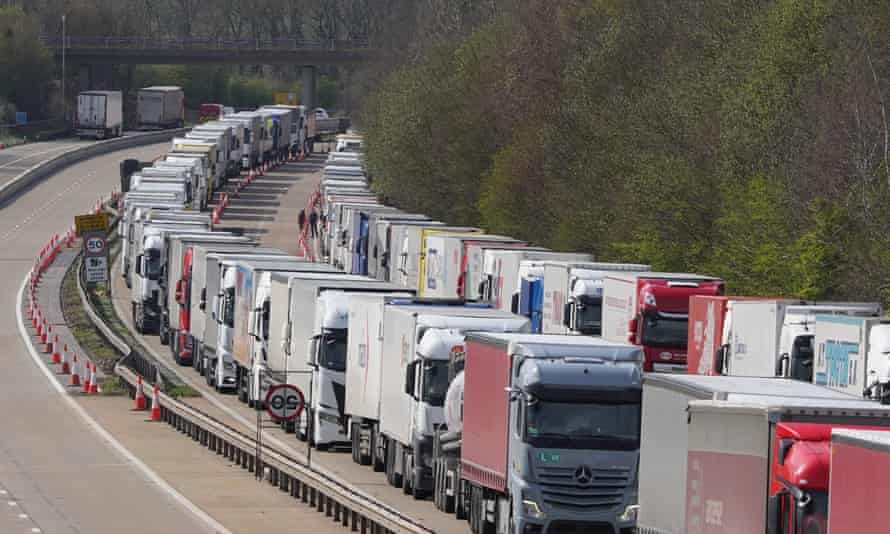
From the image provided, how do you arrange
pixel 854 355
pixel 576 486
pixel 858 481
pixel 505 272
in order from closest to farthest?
1. pixel 858 481
2. pixel 576 486
3. pixel 854 355
4. pixel 505 272

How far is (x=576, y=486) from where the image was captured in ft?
85.2

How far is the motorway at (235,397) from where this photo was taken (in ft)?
107

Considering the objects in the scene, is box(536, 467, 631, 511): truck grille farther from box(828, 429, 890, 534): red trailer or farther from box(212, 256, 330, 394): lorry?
box(212, 256, 330, 394): lorry

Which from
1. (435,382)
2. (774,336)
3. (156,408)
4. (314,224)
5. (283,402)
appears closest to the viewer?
(435,382)

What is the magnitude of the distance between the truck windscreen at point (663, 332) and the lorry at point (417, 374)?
638cm

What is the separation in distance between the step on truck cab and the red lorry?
20.2 meters

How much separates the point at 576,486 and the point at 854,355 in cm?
655

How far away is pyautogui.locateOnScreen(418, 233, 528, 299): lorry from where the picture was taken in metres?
55.5

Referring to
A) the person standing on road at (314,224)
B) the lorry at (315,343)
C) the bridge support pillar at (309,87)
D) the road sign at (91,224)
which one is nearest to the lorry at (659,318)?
the lorry at (315,343)

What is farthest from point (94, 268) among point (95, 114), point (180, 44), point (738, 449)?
point (180, 44)

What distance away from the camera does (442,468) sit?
3114 cm

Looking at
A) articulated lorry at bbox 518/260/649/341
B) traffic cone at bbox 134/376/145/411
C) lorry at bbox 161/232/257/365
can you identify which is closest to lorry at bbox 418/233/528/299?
lorry at bbox 161/232/257/365

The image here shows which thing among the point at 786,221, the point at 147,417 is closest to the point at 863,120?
the point at 786,221

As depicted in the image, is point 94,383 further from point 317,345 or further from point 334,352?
point 334,352
